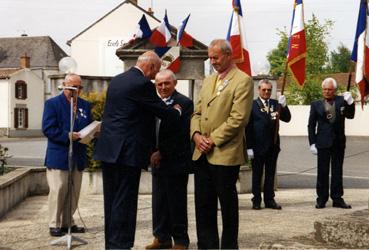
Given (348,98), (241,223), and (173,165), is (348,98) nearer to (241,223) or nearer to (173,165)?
(241,223)

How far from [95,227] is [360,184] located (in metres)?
7.61

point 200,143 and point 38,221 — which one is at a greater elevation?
point 200,143

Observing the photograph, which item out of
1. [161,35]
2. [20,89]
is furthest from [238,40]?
[20,89]

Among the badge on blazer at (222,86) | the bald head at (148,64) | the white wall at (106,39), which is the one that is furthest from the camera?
the white wall at (106,39)

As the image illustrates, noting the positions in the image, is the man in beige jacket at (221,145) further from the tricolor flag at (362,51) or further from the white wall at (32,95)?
the white wall at (32,95)

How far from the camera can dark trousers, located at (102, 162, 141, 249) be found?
5.40 meters

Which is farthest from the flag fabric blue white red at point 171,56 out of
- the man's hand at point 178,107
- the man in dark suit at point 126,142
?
the man in dark suit at point 126,142

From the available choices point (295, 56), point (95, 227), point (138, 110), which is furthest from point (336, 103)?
point (138, 110)

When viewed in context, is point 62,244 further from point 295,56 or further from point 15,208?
point 295,56

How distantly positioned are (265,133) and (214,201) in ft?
13.2

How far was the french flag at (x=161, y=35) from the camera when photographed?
39.5ft

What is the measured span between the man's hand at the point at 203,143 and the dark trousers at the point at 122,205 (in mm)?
569

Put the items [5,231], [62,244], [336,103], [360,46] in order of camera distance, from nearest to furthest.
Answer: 1. [62,244]
2. [5,231]
3. [360,46]
4. [336,103]

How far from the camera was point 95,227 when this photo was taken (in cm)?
765
